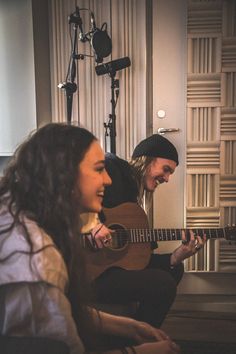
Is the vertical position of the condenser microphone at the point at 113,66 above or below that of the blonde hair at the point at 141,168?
above

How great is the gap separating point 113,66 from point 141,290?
4.40ft

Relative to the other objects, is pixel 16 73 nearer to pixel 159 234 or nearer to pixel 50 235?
pixel 159 234

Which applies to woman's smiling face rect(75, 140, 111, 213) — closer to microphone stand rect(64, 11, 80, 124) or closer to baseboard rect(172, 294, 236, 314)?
microphone stand rect(64, 11, 80, 124)

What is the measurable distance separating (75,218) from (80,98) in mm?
1734

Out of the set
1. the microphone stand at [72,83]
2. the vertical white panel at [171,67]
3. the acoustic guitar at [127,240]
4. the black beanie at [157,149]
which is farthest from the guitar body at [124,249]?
the microphone stand at [72,83]

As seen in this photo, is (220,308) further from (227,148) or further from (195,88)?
(195,88)

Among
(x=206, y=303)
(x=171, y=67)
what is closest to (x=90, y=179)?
(x=171, y=67)

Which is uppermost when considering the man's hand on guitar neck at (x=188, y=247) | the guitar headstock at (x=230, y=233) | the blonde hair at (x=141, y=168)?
the blonde hair at (x=141, y=168)

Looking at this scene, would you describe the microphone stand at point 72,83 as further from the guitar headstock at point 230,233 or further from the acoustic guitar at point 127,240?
the guitar headstock at point 230,233

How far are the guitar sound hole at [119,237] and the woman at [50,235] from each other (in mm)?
661

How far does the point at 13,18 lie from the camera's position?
7.65 ft

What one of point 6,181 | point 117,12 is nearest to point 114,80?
point 117,12

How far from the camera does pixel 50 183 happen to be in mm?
866

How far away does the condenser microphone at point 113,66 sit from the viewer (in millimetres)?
2261
